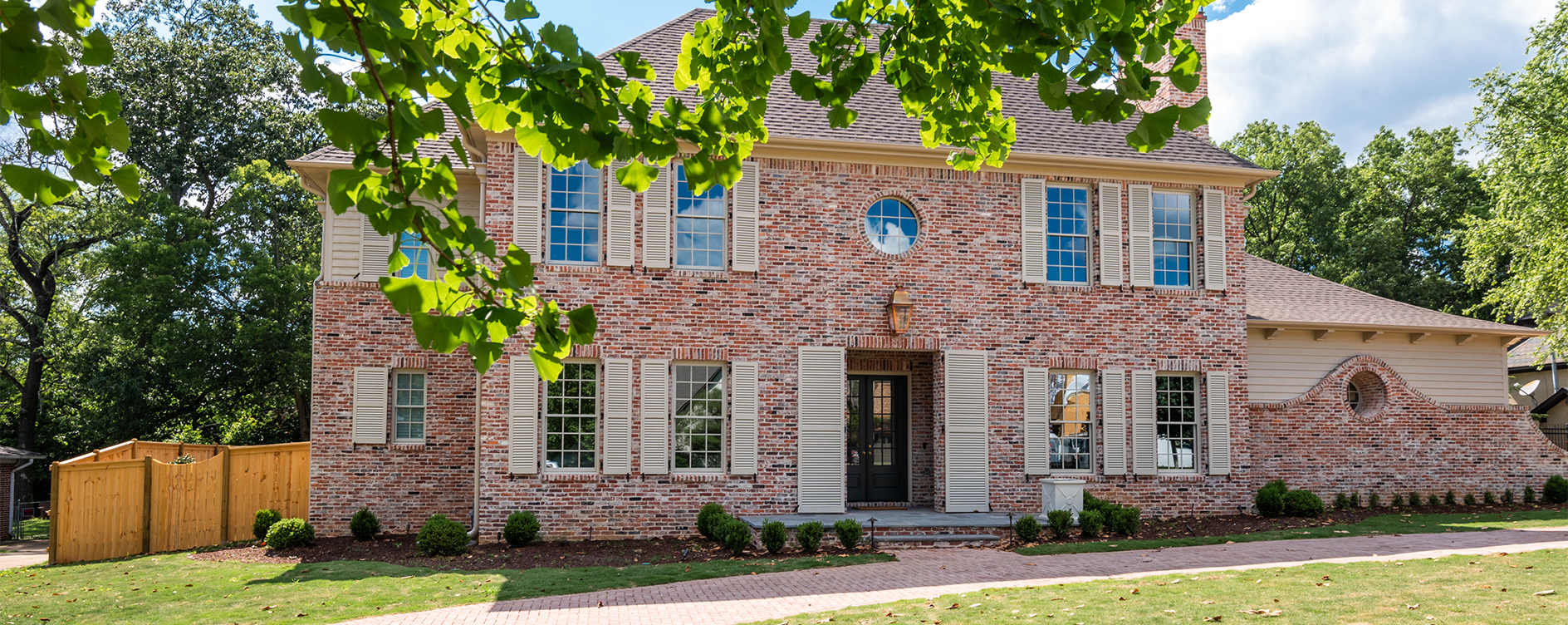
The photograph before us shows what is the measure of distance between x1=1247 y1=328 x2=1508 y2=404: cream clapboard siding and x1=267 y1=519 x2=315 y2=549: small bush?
14297 millimetres

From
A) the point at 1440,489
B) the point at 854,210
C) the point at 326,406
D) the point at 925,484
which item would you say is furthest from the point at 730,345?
the point at 1440,489

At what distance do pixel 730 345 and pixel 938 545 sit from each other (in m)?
3.90

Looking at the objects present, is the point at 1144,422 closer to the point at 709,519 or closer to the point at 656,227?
the point at 709,519

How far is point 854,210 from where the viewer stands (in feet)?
46.3

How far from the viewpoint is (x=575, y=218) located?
13430 mm

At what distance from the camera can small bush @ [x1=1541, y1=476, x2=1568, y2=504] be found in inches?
655

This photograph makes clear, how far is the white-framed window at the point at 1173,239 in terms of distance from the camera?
15.2 m

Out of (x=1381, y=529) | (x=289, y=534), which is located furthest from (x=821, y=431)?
(x=1381, y=529)

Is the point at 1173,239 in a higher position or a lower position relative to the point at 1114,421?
higher

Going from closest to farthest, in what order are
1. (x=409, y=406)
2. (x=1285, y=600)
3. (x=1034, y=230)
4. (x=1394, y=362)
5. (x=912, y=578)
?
(x=1285, y=600) < (x=912, y=578) < (x=409, y=406) < (x=1034, y=230) < (x=1394, y=362)

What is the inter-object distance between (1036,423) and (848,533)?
424 centimetres

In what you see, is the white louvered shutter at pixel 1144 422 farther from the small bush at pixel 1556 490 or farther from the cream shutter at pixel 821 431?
the small bush at pixel 1556 490

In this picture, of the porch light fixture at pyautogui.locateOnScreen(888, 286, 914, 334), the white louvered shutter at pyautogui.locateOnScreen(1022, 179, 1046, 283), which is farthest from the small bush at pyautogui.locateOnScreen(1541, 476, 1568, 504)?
the porch light fixture at pyautogui.locateOnScreen(888, 286, 914, 334)

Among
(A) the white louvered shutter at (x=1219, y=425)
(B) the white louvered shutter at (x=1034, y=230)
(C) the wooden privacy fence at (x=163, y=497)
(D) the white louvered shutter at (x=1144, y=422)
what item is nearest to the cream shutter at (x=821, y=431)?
(B) the white louvered shutter at (x=1034, y=230)
